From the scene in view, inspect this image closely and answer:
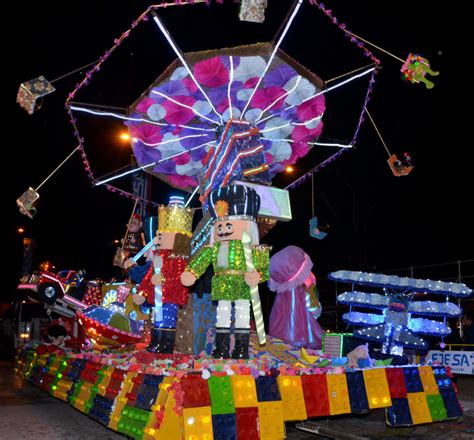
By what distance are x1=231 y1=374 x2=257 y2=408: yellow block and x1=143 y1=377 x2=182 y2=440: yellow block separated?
514mm

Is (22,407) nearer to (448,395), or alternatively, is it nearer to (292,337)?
(292,337)

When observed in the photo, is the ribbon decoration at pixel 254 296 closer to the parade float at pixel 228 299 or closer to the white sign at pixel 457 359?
the parade float at pixel 228 299

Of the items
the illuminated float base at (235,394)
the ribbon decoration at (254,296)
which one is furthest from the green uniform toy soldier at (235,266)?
the illuminated float base at (235,394)

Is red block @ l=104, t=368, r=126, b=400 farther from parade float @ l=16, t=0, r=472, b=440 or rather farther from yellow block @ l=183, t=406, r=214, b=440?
yellow block @ l=183, t=406, r=214, b=440

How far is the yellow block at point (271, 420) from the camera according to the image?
371cm

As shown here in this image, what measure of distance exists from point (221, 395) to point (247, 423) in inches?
12.0

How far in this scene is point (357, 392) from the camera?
443cm

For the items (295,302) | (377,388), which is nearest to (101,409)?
(377,388)

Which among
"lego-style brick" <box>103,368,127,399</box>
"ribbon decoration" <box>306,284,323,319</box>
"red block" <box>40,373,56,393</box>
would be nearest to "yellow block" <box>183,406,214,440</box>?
"lego-style brick" <box>103,368,127,399</box>

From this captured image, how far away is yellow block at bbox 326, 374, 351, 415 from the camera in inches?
167

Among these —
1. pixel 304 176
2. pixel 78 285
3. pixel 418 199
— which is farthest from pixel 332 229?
pixel 78 285

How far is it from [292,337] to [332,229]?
1120 centimetres

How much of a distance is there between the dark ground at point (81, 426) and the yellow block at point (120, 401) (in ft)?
3.01

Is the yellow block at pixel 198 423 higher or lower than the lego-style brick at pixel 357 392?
lower
